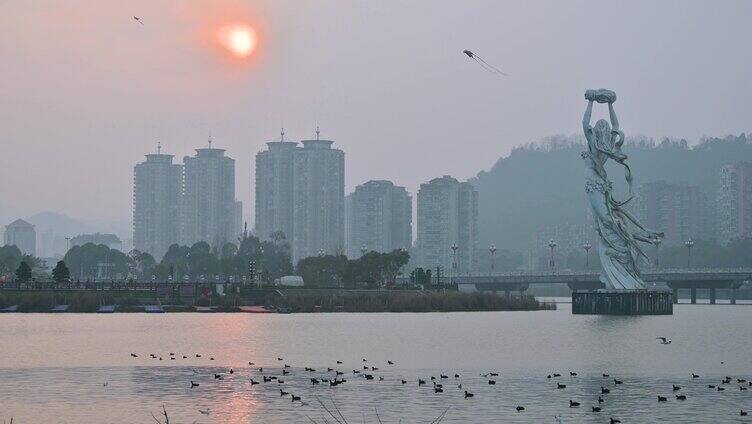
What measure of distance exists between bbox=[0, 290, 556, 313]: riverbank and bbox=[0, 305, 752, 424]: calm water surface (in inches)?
516

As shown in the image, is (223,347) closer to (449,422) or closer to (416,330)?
(416,330)

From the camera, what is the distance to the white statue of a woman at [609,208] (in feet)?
519

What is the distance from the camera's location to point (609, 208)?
160 meters

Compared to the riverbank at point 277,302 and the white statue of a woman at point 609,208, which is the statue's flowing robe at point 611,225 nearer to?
the white statue of a woman at point 609,208

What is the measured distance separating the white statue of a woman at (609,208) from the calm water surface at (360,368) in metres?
23.1

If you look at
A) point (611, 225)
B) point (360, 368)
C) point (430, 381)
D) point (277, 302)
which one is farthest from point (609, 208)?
→ point (430, 381)

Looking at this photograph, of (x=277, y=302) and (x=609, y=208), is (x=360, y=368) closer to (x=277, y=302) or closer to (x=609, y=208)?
(x=609, y=208)

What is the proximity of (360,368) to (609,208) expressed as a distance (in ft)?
287

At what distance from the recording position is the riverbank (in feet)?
498

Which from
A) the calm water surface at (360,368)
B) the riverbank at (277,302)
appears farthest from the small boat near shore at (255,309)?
the calm water surface at (360,368)

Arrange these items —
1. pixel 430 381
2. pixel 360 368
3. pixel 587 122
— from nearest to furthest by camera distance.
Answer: pixel 430 381, pixel 360 368, pixel 587 122

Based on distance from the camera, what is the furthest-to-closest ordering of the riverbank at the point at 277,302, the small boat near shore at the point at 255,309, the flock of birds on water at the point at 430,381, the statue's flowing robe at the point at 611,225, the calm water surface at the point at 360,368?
1. the small boat near shore at the point at 255,309
2. the statue's flowing robe at the point at 611,225
3. the riverbank at the point at 277,302
4. the flock of birds on water at the point at 430,381
5. the calm water surface at the point at 360,368

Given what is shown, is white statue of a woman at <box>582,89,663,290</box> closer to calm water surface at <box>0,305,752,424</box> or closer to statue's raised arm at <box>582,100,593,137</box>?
statue's raised arm at <box>582,100,593,137</box>

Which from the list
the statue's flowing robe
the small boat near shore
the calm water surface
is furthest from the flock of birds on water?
the statue's flowing robe
